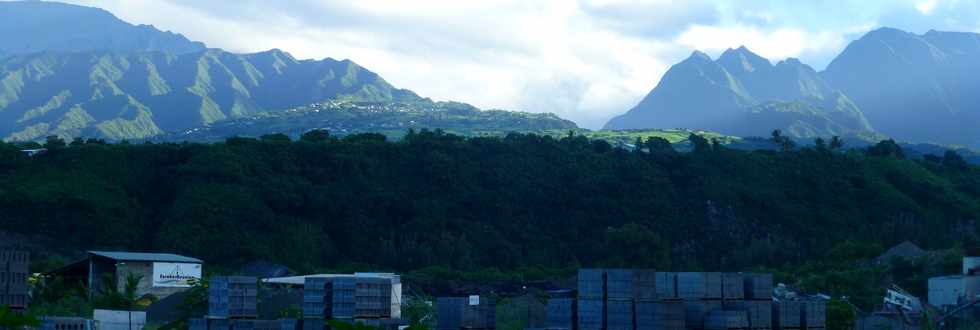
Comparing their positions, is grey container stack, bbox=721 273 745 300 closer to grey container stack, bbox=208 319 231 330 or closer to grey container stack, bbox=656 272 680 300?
grey container stack, bbox=656 272 680 300

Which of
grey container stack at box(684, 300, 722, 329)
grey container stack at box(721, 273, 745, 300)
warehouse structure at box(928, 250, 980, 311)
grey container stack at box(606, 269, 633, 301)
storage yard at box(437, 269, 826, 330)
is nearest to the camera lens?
storage yard at box(437, 269, 826, 330)

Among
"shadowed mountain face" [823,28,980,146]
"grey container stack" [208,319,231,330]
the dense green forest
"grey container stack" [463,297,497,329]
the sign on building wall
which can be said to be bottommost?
"grey container stack" [208,319,231,330]

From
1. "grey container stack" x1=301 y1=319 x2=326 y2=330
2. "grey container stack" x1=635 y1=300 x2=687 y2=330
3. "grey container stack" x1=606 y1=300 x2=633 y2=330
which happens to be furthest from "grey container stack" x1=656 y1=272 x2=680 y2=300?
"grey container stack" x1=301 y1=319 x2=326 y2=330

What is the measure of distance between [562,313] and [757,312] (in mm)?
2877

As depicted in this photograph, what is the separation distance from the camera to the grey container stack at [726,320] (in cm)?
1840

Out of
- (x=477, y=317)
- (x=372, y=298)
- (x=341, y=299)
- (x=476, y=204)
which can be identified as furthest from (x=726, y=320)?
(x=476, y=204)

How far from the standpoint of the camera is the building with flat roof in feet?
135

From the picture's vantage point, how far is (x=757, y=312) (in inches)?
742

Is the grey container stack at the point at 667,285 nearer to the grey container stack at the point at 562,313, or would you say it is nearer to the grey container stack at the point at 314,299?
the grey container stack at the point at 562,313

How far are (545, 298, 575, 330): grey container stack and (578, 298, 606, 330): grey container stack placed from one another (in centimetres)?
50

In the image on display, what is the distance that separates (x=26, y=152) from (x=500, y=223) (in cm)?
2448

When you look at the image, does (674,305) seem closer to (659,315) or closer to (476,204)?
(659,315)

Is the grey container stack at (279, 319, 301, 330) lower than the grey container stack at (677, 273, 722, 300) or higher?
lower

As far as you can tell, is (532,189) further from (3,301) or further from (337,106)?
(337,106)
